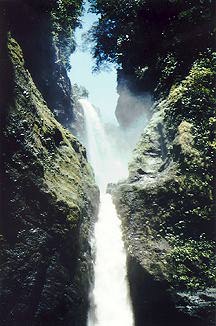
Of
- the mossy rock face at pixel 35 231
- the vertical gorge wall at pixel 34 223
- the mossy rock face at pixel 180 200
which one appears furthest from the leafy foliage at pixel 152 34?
the mossy rock face at pixel 35 231

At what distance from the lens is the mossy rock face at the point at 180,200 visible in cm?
1105

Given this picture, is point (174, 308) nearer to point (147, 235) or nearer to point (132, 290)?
point (132, 290)

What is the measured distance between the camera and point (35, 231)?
9.23 meters

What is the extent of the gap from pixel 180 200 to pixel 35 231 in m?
5.68

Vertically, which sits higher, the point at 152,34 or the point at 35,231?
the point at 152,34

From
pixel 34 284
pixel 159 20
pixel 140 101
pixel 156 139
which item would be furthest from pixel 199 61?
pixel 34 284

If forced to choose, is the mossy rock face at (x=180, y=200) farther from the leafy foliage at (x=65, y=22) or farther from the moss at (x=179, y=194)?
the leafy foliage at (x=65, y=22)

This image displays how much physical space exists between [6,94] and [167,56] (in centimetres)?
1152

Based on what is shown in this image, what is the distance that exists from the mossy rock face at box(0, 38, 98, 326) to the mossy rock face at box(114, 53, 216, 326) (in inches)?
91.2

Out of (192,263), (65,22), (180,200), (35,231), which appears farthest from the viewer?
(65,22)

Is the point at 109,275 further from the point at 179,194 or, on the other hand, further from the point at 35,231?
the point at 35,231

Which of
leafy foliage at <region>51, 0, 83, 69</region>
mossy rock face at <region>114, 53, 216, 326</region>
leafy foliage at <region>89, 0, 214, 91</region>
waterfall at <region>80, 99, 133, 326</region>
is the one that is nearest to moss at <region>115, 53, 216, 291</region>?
mossy rock face at <region>114, 53, 216, 326</region>

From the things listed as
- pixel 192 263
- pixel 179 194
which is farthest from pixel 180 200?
pixel 192 263

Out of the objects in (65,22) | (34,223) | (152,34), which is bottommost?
(34,223)
